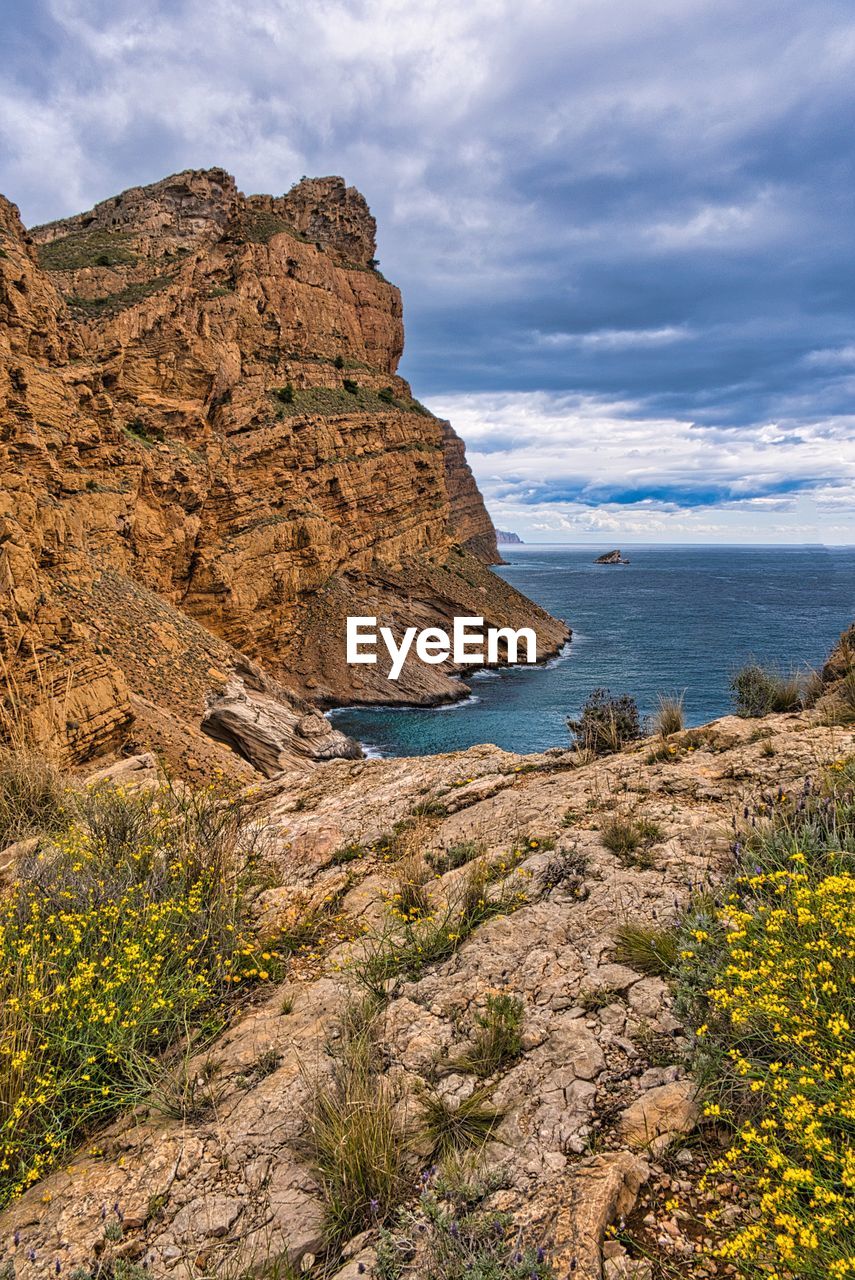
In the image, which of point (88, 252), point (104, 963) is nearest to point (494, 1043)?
point (104, 963)

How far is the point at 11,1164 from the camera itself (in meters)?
2.54

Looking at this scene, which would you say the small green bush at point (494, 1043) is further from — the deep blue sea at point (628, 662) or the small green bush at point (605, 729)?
the deep blue sea at point (628, 662)

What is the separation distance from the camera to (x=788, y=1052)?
7.29 feet

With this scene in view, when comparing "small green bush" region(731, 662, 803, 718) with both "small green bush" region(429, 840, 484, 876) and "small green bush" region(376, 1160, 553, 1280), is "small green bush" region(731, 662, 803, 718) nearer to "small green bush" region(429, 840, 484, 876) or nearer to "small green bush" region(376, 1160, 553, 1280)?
"small green bush" region(429, 840, 484, 876)

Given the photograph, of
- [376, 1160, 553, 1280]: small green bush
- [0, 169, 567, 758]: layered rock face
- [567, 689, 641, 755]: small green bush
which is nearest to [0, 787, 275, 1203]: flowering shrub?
[376, 1160, 553, 1280]: small green bush

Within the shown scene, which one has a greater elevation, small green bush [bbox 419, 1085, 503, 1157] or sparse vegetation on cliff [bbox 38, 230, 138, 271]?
sparse vegetation on cliff [bbox 38, 230, 138, 271]

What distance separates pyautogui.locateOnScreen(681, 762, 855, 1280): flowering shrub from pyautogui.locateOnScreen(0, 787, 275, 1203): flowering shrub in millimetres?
2411

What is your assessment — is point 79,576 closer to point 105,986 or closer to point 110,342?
point 105,986

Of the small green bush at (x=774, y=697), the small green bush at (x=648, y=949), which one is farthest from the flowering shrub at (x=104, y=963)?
the small green bush at (x=774, y=697)

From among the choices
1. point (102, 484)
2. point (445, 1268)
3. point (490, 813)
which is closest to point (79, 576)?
point (102, 484)

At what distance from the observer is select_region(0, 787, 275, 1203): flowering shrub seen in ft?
8.78

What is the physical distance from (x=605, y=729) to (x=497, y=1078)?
233 inches

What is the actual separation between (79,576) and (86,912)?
1704cm

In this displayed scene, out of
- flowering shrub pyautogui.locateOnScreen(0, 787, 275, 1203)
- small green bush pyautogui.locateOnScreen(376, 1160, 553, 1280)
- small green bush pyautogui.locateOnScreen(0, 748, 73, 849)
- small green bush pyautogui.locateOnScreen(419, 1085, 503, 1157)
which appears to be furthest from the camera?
small green bush pyautogui.locateOnScreen(0, 748, 73, 849)
